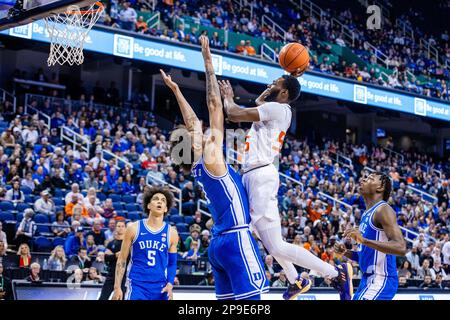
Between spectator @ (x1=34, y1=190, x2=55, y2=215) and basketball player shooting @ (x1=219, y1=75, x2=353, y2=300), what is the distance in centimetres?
753

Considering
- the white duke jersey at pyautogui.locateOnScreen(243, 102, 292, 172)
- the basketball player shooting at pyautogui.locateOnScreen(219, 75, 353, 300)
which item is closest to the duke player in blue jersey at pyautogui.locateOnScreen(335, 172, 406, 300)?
the basketball player shooting at pyautogui.locateOnScreen(219, 75, 353, 300)

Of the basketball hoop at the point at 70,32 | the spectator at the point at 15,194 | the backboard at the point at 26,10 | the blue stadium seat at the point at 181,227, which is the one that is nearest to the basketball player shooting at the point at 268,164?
the backboard at the point at 26,10

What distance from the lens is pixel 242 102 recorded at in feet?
80.1

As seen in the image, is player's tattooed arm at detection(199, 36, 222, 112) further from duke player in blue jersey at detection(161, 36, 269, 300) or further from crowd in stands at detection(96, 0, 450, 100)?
crowd in stands at detection(96, 0, 450, 100)

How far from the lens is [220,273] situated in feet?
17.7

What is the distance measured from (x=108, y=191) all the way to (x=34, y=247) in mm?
2780

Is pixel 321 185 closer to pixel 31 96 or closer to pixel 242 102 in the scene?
pixel 242 102

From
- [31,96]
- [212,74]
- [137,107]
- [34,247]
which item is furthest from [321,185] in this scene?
[212,74]

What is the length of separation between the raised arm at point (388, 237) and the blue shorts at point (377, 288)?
1.20 feet

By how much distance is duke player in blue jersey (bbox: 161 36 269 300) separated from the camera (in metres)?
5.18

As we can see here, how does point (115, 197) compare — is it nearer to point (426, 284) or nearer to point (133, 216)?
point (133, 216)

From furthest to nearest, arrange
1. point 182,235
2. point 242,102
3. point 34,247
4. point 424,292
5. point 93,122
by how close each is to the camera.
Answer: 1. point 242,102
2. point 93,122
3. point 182,235
4. point 424,292
5. point 34,247

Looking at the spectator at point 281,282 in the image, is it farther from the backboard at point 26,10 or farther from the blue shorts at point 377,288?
the backboard at point 26,10

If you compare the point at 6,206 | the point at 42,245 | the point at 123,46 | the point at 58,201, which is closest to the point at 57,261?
the point at 42,245
